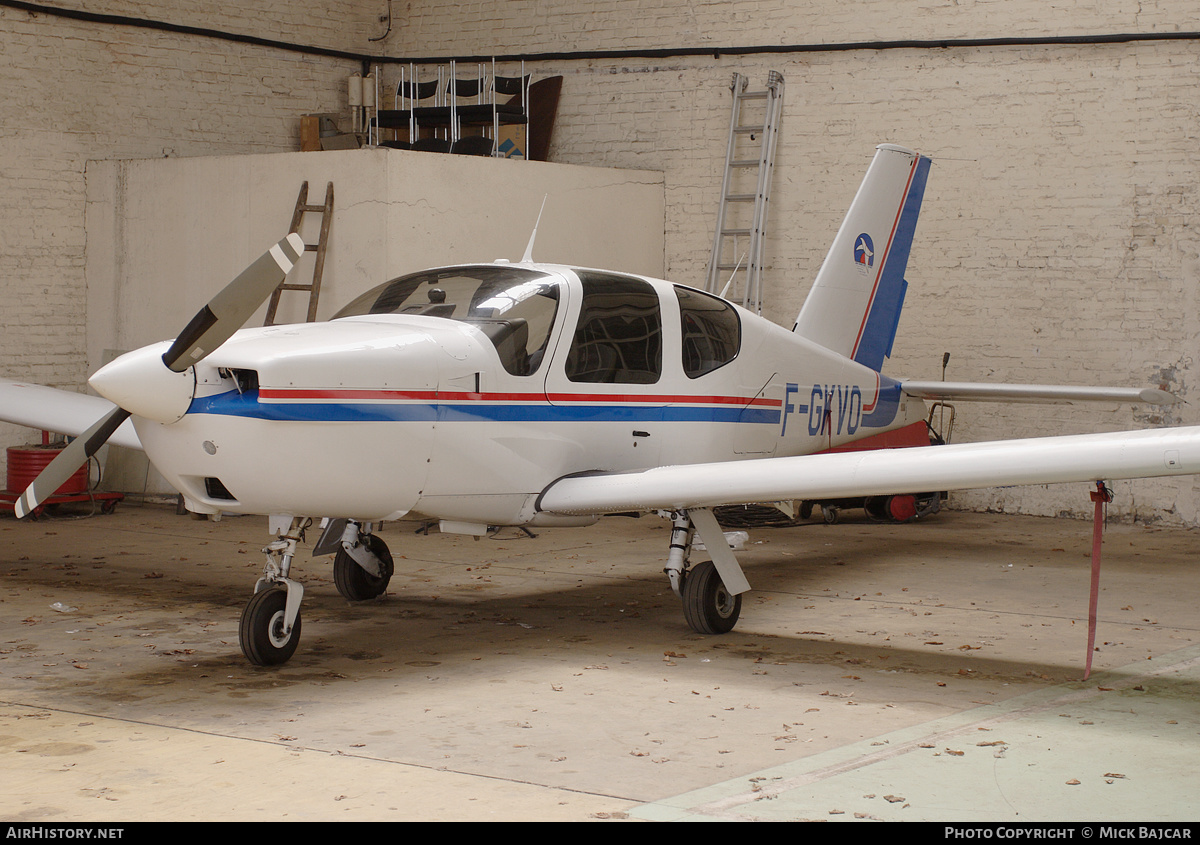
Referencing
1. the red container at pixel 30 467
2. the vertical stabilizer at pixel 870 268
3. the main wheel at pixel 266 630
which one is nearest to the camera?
the main wheel at pixel 266 630

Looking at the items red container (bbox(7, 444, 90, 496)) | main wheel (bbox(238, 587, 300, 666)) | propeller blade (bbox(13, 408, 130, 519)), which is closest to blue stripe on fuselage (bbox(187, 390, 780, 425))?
propeller blade (bbox(13, 408, 130, 519))

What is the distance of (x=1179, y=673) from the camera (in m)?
5.39

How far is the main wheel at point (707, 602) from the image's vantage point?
6102mm

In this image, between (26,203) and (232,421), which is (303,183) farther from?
(232,421)

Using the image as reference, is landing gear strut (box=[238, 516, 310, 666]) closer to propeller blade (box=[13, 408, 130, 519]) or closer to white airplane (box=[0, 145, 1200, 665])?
white airplane (box=[0, 145, 1200, 665])

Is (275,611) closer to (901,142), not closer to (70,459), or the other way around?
(70,459)

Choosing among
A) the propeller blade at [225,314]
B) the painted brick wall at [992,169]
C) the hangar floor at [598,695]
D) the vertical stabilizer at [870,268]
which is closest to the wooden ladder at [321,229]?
the hangar floor at [598,695]

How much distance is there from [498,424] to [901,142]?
285 inches

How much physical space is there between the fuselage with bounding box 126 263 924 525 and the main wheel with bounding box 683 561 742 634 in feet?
2.11

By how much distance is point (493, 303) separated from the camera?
5.82m

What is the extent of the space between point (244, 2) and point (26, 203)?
10.5ft

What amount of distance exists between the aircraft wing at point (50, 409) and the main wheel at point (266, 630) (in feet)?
6.68

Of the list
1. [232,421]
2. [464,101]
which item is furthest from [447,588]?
[464,101]

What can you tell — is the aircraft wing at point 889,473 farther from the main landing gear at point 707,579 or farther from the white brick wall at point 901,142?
the white brick wall at point 901,142
